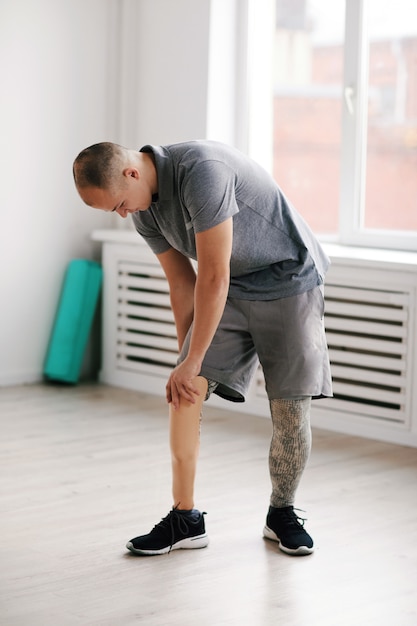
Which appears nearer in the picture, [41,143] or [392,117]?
[392,117]

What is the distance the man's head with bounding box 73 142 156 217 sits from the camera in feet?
7.53

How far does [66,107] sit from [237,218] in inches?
104

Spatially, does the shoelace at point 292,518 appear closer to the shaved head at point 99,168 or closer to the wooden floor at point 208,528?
the wooden floor at point 208,528

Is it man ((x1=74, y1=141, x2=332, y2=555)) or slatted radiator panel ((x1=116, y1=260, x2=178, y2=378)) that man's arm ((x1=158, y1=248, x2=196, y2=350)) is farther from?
slatted radiator panel ((x1=116, y1=260, x2=178, y2=378))

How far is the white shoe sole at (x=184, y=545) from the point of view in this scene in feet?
8.61

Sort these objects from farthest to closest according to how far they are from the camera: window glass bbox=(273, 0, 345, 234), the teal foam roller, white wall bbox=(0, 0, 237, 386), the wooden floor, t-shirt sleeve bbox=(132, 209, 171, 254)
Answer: the teal foam roller < white wall bbox=(0, 0, 237, 386) < window glass bbox=(273, 0, 345, 234) < t-shirt sleeve bbox=(132, 209, 171, 254) < the wooden floor

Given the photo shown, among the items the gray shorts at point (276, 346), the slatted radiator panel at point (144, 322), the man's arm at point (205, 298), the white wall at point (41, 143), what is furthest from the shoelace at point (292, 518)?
the white wall at point (41, 143)

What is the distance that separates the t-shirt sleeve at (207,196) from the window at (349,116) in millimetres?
2026

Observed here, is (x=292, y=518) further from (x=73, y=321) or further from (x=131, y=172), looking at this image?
(x=73, y=321)

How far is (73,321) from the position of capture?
16.0 ft

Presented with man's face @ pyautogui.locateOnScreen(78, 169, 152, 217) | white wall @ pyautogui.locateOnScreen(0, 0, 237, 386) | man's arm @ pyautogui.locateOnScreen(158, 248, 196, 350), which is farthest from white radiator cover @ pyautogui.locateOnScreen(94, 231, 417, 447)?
man's face @ pyautogui.locateOnScreen(78, 169, 152, 217)

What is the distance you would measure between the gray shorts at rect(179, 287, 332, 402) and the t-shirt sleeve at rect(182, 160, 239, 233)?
1.12 feet

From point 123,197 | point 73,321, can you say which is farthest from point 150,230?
point 73,321


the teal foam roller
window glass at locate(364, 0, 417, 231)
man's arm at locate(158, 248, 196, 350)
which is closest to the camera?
man's arm at locate(158, 248, 196, 350)
